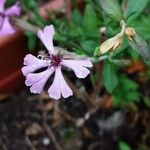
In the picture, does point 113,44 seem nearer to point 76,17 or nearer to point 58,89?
point 58,89

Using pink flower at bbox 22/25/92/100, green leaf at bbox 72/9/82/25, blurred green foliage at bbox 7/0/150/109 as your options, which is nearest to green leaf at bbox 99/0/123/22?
blurred green foliage at bbox 7/0/150/109

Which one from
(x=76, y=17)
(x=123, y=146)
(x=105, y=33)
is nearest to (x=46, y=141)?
(x=123, y=146)

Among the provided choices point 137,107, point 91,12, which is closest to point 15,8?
point 91,12

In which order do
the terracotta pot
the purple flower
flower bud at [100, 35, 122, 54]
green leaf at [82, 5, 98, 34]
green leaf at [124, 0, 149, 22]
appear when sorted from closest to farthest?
1. flower bud at [100, 35, 122, 54]
2. green leaf at [124, 0, 149, 22]
3. the purple flower
4. green leaf at [82, 5, 98, 34]
5. the terracotta pot

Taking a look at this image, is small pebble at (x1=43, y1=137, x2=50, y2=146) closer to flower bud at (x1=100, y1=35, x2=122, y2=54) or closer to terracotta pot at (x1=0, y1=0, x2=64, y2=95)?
terracotta pot at (x1=0, y1=0, x2=64, y2=95)

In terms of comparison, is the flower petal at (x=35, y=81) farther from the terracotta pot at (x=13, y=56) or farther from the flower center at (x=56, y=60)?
the terracotta pot at (x=13, y=56)
